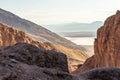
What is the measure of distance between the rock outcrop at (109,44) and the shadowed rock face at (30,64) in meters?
45.4

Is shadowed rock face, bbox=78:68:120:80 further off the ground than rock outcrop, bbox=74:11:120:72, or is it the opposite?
rock outcrop, bbox=74:11:120:72

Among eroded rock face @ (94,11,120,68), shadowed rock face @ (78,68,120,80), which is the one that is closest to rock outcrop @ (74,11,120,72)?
eroded rock face @ (94,11,120,68)

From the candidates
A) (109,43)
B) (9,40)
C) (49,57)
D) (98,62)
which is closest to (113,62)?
(109,43)

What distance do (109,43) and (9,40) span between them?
185 ft

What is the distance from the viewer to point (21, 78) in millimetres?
8516

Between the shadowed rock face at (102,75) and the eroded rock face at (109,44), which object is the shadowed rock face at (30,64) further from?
the eroded rock face at (109,44)

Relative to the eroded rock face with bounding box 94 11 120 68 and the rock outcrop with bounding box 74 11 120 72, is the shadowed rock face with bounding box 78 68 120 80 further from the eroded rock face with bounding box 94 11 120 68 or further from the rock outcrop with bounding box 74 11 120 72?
the eroded rock face with bounding box 94 11 120 68

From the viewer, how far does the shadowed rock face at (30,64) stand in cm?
865

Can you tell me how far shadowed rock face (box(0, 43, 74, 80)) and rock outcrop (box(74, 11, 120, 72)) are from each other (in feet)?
149

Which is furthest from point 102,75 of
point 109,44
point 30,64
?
point 109,44

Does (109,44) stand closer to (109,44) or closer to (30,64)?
(109,44)

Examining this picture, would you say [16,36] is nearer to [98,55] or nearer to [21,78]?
[98,55]

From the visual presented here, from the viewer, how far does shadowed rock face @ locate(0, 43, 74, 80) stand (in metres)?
8.65

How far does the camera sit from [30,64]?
10492 millimetres
